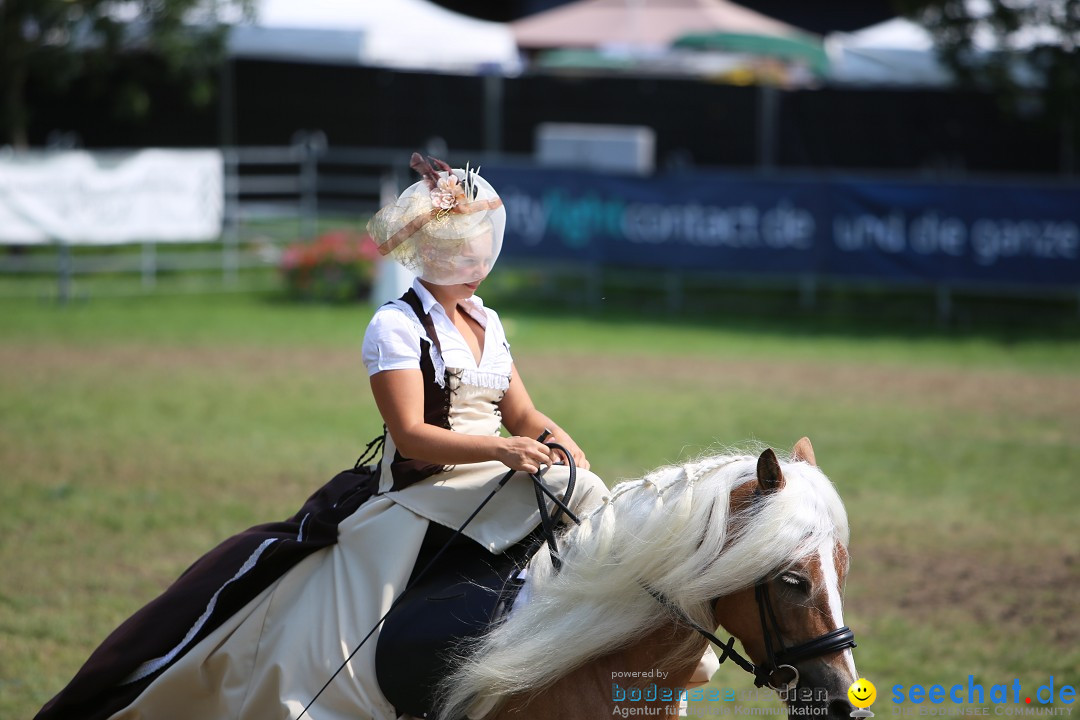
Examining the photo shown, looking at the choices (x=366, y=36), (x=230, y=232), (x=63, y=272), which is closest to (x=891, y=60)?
(x=366, y=36)

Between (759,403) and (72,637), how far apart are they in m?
6.50

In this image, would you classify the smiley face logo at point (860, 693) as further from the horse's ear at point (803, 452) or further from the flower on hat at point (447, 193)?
the flower on hat at point (447, 193)

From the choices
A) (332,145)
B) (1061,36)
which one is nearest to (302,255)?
(332,145)

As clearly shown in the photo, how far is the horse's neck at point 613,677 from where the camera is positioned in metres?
2.78

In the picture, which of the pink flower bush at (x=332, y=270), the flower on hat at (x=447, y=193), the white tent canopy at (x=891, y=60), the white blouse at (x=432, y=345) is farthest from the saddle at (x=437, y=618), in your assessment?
the white tent canopy at (x=891, y=60)

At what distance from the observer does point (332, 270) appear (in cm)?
1598

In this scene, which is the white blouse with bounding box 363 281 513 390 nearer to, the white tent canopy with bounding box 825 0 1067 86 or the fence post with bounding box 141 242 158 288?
the fence post with bounding box 141 242 158 288

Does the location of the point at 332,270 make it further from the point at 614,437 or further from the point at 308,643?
the point at 308,643

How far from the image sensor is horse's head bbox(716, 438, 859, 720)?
2500 millimetres

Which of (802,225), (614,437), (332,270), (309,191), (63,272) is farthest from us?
(309,191)

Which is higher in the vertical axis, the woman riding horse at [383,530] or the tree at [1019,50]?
the tree at [1019,50]

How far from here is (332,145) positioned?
21938 mm

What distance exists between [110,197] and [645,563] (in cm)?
1411

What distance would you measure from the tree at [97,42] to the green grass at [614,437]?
4070mm
